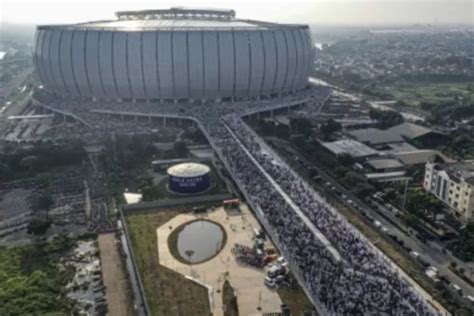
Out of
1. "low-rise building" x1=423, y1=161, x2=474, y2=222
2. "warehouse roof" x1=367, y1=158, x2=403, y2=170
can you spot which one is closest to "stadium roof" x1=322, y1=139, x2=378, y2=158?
"warehouse roof" x1=367, y1=158, x2=403, y2=170

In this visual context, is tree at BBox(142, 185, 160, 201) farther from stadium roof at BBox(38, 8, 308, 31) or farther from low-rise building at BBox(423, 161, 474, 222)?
stadium roof at BBox(38, 8, 308, 31)

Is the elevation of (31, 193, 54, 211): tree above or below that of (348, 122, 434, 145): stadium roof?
below

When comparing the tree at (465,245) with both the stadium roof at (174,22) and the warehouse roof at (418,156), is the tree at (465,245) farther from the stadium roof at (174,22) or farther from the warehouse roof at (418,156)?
the stadium roof at (174,22)

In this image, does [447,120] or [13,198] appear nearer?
[13,198]

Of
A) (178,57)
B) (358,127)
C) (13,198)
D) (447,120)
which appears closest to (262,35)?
(178,57)

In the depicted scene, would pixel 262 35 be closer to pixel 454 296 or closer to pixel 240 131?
pixel 240 131
